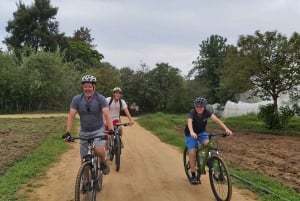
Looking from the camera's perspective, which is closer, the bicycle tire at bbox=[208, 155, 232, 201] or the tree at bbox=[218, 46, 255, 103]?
the bicycle tire at bbox=[208, 155, 232, 201]

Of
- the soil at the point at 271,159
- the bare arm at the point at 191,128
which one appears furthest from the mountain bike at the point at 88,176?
the soil at the point at 271,159

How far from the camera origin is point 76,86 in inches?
2108

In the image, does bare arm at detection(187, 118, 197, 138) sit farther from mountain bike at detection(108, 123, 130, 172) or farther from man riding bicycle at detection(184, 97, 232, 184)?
mountain bike at detection(108, 123, 130, 172)

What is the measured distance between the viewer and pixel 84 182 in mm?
7461

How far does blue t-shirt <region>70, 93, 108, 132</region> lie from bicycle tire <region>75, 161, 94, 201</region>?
0.78m

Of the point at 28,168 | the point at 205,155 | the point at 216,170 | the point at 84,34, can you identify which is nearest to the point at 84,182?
the point at 216,170

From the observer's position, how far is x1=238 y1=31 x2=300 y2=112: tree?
28000mm

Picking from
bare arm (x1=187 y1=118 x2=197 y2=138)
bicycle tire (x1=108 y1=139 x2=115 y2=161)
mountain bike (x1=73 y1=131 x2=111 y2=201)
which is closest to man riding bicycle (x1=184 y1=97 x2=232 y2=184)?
bare arm (x1=187 y1=118 x2=197 y2=138)

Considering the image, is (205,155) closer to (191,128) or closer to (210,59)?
(191,128)

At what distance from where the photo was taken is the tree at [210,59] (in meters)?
64.2

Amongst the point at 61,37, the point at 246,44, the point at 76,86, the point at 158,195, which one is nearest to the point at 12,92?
the point at 76,86

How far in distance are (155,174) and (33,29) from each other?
5790cm

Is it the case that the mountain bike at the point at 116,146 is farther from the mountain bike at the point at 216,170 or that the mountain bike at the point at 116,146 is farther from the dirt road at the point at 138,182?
the mountain bike at the point at 216,170

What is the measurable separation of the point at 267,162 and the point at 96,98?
796 cm
